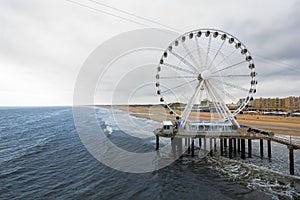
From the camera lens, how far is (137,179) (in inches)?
652

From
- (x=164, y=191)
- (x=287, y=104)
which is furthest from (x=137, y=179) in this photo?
(x=287, y=104)

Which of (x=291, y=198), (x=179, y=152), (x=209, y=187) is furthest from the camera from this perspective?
(x=179, y=152)

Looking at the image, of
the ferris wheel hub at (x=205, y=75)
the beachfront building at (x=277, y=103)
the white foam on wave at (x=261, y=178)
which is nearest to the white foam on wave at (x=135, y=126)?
the ferris wheel hub at (x=205, y=75)

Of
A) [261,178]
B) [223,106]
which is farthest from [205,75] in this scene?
[261,178]

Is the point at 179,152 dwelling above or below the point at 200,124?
below

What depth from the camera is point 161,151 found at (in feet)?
84.8

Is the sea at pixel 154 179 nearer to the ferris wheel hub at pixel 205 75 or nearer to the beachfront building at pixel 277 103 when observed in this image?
the ferris wheel hub at pixel 205 75

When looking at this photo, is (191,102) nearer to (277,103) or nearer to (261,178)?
(261,178)

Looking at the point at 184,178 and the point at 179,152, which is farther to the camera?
the point at 179,152

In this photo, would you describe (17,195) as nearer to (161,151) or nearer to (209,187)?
(209,187)

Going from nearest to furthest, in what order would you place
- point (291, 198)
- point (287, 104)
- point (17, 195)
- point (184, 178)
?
1. point (291, 198)
2. point (17, 195)
3. point (184, 178)
4. point (287, 104)

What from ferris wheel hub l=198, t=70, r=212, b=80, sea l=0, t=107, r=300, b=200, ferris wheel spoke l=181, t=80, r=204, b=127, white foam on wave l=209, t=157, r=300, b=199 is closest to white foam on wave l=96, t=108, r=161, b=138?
ferris wheel spoke l=181, t=80, r=204, b=127

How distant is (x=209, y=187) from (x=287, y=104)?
12551cm

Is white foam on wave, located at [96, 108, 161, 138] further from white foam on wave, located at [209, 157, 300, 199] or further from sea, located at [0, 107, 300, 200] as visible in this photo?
white foam on wave, located at [209, 157, 300, 199]
